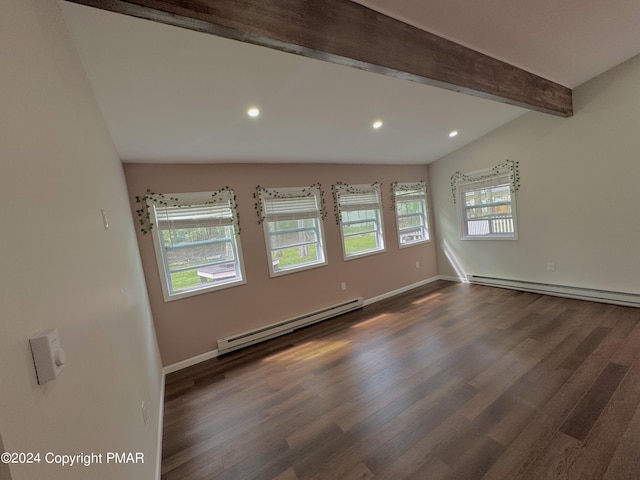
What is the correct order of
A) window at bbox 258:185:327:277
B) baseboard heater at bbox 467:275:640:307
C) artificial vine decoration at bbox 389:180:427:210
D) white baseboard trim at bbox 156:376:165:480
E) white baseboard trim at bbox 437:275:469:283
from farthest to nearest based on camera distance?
white baseboard trim at bbox 437:275:469:283, artificial vine decoration at bbox 389:180:427:210, window at bbox 258:185:327:277, baseboard heater at bbox 467:275:640:307, white baseboard trim at bbox 156:376:165:480

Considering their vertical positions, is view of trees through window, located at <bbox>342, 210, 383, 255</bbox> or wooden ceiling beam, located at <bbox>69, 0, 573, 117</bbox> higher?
wooden ceiling beam, located at <bbox>69, 0, 573, 117</bbox>

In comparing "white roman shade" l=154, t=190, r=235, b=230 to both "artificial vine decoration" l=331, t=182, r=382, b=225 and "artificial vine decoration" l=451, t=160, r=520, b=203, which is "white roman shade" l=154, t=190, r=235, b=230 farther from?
"artificial vine decoration" l=451, t=160, r=520, b=203

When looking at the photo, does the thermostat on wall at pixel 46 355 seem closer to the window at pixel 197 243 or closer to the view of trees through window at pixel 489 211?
the window at pixel 197 243

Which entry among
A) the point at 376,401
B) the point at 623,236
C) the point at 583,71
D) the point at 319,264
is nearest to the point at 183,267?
the point at 319,264

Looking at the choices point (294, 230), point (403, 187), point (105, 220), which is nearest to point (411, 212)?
point (403, 187)

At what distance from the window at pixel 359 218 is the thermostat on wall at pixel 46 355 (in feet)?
12.7

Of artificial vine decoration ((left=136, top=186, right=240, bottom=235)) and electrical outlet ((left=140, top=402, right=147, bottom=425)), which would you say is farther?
artificial vine decoration ((left=136, top=186, right=240, bottom=235))

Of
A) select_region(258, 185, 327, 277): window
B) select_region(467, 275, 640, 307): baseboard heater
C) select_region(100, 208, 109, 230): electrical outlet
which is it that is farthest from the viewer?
select_region(258, 185, 327, 277): window

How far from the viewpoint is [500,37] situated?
2.18 meters

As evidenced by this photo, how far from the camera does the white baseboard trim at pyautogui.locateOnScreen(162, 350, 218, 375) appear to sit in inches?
123

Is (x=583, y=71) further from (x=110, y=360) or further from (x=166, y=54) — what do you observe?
(x=110, y=360)

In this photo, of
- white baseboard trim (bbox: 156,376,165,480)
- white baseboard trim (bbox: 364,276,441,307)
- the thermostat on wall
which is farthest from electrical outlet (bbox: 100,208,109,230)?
white baseboard trim (bbox: 364,276,441,307)

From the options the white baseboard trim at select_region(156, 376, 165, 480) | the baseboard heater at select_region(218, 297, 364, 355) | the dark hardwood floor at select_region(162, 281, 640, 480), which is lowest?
the dark hardwood floor at select_region(162, 281, 640, 480)

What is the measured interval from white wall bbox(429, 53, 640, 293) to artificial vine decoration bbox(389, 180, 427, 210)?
0.87 metres
